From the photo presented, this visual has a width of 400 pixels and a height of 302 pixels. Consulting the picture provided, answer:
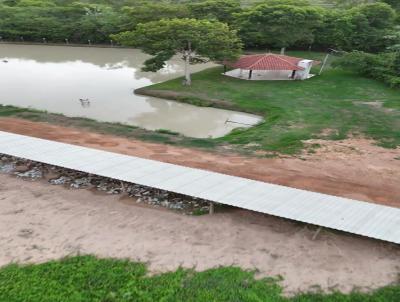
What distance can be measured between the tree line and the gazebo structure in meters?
5.41

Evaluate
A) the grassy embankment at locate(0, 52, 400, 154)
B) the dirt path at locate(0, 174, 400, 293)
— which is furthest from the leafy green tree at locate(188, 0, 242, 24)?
the dirt path at locate(0, 174, 400, 293)

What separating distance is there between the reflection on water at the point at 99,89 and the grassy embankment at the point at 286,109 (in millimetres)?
1262

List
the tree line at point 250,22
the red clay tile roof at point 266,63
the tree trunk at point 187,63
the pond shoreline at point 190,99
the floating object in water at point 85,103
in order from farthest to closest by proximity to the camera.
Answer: the tree line at point 250,22
the red clay tile roof at point 266,63
the tree trunk at point 187,63
the floating object in water at point 85,103
the pond shoreline at point 190,99

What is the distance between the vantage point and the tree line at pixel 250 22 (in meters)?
33.9

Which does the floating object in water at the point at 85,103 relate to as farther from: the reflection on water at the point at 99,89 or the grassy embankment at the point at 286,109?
the grassy embankment at the point at 286,109

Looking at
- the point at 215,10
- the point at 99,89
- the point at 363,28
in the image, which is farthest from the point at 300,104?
the point at 215,10

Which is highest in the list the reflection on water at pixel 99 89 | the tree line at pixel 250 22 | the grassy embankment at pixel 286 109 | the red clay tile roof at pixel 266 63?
the tree line at pixel 250 22

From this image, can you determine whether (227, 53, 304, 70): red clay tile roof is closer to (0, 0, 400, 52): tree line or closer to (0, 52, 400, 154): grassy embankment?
(0, 52, 400, 154): grassy embankment

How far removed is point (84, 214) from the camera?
37.4 ft

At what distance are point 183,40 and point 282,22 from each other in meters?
10.7

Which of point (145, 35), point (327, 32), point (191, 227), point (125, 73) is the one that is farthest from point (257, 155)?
point (327, 32)

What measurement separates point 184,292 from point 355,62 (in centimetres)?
2470

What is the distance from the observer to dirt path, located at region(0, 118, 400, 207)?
13.4 m

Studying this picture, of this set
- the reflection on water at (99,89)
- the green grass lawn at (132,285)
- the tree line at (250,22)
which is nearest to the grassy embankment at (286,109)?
the reflection on water at (99,89)
